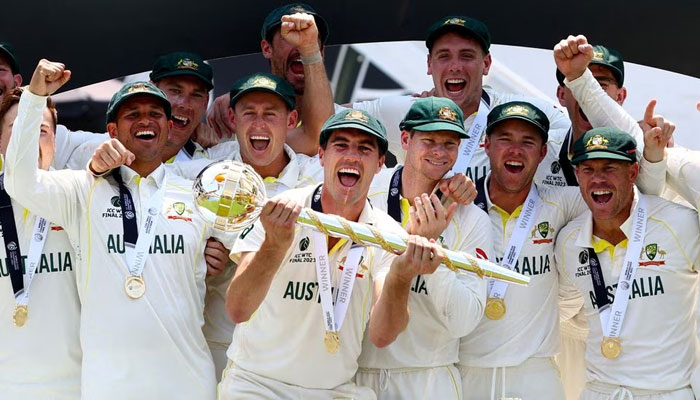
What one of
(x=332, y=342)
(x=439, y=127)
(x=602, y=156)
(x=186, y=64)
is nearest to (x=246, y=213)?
(x=332, y=342)

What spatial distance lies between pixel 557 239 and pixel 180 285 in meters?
1.82

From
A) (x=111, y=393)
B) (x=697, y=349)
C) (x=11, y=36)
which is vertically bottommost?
(x=111, y=393)

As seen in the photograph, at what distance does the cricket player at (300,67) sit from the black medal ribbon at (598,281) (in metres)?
1.55

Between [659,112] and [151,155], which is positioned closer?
[151,155]

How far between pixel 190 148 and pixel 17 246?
117 cm

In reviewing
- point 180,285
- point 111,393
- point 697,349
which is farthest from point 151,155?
point 697,349

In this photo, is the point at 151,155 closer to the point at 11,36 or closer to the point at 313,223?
the point at 313,223

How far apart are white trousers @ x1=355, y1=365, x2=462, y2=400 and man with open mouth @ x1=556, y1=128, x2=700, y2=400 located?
0.74m

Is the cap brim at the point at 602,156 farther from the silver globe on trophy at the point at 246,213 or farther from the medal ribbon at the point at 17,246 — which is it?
the medal ribbon at the point at 17,246

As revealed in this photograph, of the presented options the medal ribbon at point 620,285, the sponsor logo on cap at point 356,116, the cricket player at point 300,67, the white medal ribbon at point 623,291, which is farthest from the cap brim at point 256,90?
the white medal ribbon at point 623,291

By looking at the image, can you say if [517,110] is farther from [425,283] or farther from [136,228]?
[136,228]

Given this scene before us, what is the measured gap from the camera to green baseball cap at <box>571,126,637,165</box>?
17.6ft

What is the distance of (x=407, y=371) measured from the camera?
5.26 m

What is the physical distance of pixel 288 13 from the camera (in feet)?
20.3
